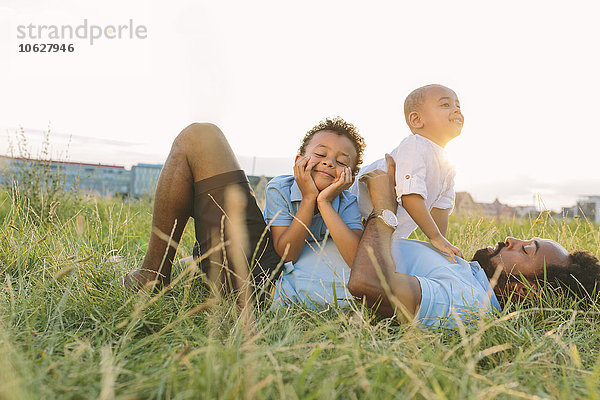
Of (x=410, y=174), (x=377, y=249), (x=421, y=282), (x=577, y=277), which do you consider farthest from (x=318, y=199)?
(x=577, y=277)

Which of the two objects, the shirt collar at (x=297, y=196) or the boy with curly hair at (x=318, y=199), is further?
the shirt collar at (x=297, y=196)

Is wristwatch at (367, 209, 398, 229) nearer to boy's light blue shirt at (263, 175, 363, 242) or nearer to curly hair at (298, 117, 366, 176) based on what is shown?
boy's light blue shirt at (263, 175, 363, 242)

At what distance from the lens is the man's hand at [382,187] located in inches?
103

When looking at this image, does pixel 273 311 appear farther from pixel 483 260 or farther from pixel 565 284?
pixel 565 284

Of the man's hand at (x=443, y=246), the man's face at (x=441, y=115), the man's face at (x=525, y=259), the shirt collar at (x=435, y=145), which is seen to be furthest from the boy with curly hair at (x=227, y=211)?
the man's face at (x=525, y=259)

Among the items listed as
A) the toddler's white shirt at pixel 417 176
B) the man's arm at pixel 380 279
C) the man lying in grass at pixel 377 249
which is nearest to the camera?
the man's arm at pixel 380 279

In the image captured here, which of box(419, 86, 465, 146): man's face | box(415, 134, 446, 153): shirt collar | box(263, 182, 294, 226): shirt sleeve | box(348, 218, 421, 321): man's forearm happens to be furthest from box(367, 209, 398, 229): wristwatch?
box(419, 86, 465, 146): man's face

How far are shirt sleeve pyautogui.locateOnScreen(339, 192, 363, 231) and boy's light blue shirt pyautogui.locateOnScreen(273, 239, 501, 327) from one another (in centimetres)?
17

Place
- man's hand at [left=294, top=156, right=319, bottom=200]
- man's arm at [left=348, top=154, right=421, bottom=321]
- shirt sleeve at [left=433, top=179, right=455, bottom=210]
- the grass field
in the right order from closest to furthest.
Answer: the grass field < man's arm at [left=348, top=154, right=421, bottom=321] < man's hand at [left=294, top=156, right=319, bottom=200] < shirt sleeve at [left=433, top=179, right=455, bottom=210]

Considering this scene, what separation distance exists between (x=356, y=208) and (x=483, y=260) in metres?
0.89

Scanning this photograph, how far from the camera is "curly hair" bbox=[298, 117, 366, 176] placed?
9.80 ft

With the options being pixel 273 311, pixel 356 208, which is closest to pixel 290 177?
pixel 356 208

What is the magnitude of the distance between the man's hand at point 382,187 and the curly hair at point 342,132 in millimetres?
306

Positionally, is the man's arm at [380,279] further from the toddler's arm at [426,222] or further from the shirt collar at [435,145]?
the shirt collar at [435,145]
